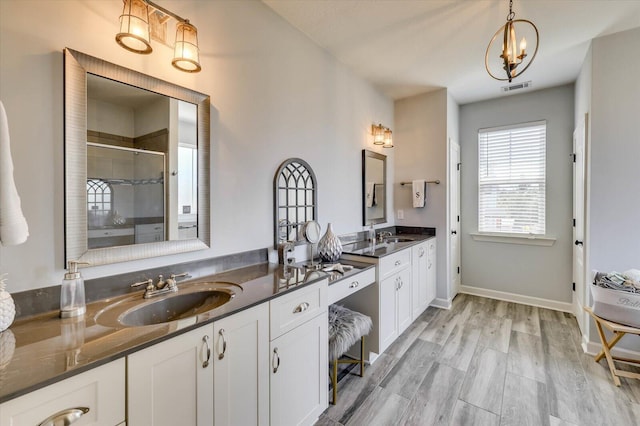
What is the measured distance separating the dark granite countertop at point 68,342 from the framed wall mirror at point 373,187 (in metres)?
2.09

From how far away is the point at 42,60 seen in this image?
1122 mm

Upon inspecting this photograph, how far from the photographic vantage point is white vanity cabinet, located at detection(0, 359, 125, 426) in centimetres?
68

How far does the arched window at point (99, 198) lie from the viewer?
1.23 metres

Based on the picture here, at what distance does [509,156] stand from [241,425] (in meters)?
4.23

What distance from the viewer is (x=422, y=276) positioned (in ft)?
10.5

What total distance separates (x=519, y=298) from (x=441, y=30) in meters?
3.46

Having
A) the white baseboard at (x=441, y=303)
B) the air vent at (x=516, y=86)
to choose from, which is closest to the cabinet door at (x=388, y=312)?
the white baseboard at (x=441, y=303)

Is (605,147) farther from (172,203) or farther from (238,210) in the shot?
(172,203)

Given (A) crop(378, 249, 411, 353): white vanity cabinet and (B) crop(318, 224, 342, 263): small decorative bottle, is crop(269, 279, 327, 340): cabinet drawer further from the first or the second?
(A) crop(378, 249, 411, 353): white vanity cabinet

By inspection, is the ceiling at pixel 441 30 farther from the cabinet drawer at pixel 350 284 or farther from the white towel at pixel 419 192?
the cabinet drawer at pixel 350 284

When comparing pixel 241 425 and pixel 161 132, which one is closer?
pixel 241 425

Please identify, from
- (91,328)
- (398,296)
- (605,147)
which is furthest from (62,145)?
(605,147)

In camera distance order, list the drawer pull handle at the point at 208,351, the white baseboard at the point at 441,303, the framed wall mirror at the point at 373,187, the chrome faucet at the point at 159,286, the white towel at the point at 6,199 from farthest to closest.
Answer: the white baseboard at the point at 441,303 < the framed wall mirror at the point at 373,187 < the chrome faucet at the point at 159,286 < the drawer pull handle at the point at 208,351 < the white towel at the point at 6,199

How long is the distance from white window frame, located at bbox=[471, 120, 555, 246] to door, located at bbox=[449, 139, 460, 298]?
0.28 m
